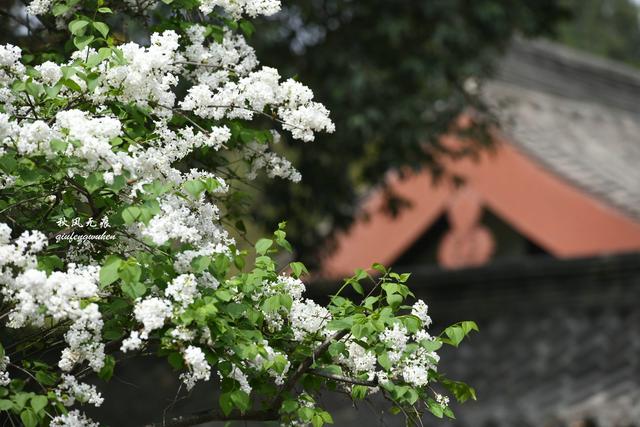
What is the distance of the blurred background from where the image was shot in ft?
25.3

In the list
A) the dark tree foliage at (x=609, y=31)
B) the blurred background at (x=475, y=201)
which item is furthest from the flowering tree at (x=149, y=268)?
the dark tree foliage at (x=609, y=31)

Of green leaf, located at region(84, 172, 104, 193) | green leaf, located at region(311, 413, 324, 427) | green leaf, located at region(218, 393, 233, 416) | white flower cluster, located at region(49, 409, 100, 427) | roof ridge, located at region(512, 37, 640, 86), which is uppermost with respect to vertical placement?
green leaf, located at region(84, 172, 104, 193)

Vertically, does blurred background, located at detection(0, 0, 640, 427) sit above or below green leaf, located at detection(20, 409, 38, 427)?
below

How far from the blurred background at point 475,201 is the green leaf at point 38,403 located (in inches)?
183

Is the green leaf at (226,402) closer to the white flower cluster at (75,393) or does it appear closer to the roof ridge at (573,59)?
the white flower cluster at (75,393)

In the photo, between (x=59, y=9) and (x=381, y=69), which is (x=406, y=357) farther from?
(x=381, y=69)

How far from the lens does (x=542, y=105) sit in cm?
1325

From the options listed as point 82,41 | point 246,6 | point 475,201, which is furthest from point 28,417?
point 475,201

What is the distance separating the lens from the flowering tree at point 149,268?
7.41 ft

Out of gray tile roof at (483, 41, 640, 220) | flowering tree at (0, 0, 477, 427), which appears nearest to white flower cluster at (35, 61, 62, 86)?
flowering tree at (0, 0, 477, 427)

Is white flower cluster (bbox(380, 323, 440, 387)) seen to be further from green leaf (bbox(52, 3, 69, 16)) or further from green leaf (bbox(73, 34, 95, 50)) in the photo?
green leaf (bbox(52, 3, 69, 16))

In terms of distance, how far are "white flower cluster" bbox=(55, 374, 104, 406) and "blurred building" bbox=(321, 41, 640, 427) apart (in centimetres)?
490

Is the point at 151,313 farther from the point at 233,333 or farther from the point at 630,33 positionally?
the point at 630,33

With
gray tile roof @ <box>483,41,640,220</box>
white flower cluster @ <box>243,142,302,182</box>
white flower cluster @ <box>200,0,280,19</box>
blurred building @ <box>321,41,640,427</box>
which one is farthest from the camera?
gray tile roof @ <box>483,41,640,220</box>
